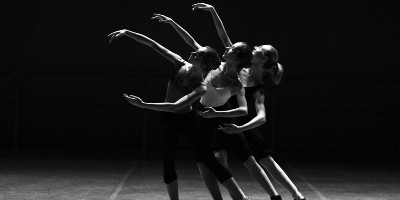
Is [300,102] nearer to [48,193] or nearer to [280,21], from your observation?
[280,21]

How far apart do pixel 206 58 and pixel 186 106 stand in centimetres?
43

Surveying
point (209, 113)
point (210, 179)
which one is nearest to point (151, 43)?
point (209, 113)

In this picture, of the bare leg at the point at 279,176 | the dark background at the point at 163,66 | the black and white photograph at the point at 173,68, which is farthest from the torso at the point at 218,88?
the dark background at the point at 163,66

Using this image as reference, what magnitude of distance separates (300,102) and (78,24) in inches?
151

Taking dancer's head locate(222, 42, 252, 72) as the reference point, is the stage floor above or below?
below

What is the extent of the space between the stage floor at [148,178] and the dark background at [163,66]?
124 centimetres

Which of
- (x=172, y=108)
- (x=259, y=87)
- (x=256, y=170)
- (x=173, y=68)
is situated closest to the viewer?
(x=172, y=108)

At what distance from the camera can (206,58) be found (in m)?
5.46

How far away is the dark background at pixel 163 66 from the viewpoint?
11891 millimetres

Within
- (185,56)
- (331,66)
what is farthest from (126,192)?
(331,66)

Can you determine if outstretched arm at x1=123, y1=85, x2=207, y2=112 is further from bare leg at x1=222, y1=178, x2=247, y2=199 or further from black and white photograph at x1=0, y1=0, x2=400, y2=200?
black and white photograph at x1=0, y1=0, x2=400, y2=200

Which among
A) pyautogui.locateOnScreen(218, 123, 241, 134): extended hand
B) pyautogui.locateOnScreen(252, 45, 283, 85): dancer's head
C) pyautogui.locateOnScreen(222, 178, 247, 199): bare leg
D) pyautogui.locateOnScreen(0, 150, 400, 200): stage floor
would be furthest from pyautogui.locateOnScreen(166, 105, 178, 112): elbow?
pyautogui.locateOnScreen(0, 150, 400, 200): stage floor

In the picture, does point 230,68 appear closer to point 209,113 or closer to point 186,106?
point 186,106

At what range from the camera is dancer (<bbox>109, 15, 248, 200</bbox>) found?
5465 millimetres
